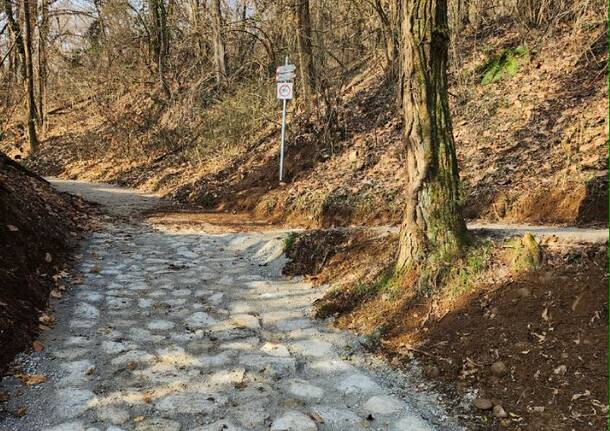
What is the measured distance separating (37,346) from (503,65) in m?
9.09

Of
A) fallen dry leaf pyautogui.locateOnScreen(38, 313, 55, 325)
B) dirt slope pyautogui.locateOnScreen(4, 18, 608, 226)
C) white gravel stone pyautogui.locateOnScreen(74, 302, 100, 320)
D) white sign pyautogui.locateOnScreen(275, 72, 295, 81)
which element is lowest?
white gravel stone pyautogui.locateOnScreen(74, 302, 100, 320)

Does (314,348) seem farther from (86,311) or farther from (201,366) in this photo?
(86,311)

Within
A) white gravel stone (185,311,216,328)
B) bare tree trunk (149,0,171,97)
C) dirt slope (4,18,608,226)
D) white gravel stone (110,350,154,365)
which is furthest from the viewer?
bare tree trunk (149,0,171,97)

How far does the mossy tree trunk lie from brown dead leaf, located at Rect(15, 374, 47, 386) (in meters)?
2.92

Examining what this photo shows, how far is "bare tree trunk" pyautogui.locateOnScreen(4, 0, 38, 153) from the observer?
1833 cm

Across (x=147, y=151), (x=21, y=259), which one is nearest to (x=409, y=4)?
(x=21, y=259)

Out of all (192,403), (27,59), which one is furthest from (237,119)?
(192,403)

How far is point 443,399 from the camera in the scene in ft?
10.6

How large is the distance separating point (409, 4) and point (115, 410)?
3.69m

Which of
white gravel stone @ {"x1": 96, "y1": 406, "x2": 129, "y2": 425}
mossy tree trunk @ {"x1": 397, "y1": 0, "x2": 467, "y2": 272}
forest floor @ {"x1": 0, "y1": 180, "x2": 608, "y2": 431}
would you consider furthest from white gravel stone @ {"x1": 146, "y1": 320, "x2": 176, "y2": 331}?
mossy tree trunk @ {"x1": 397, "y1": 0, "x2": 467, "y2": 272}

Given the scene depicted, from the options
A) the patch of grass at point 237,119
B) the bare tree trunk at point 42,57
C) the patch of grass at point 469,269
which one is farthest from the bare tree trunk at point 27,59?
the patch of grass at point 469,269

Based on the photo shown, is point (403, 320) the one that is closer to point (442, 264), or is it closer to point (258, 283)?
point (442, 264)

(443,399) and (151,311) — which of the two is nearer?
(443,399)

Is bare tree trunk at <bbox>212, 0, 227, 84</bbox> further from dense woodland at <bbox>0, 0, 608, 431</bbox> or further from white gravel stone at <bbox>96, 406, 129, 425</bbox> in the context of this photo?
white gravel stone at <bbox>96, 406, 129, 425</bbox>
